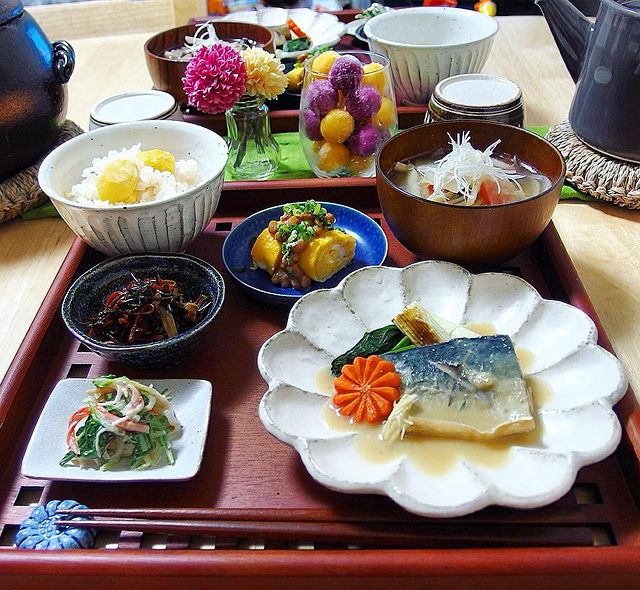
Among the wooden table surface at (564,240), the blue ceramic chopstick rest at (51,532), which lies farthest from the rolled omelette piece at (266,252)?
the blue ceramic chopstick rest at (51,532)

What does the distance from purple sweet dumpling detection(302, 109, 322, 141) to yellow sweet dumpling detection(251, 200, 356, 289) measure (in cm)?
31

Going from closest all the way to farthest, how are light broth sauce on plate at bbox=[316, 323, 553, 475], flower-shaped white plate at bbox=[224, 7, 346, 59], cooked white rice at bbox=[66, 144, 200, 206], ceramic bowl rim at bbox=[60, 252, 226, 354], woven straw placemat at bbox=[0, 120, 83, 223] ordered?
1. light broth sauce on plate at bbox=[316, 323, 553, 475]
2. ceramic bowl rim at bbox=[60, 252, 226, 354]
3. cooked white rice at bbox=[66, 144, 200, 206]
4. woven straw placemat at bbox=[0, 120, 83, 223]
5. flower-shaped white plate at bbox=[224, 7, 346, 59]

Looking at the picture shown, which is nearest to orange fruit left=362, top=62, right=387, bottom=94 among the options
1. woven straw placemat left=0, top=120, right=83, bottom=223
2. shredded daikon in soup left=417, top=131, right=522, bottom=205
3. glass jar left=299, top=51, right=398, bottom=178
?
glass jar left=299, top=51, right=398, bottom=178

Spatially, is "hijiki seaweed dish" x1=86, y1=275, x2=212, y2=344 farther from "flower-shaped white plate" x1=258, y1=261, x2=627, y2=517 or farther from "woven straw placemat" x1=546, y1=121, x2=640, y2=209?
"woven straw placemat" x1=546, y1=121, x2=640, y2=209

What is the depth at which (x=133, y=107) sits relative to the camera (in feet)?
5.15

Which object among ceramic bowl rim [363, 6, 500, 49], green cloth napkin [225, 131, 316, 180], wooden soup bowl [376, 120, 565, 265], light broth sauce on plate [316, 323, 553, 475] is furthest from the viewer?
ceramic bowl rim [363, 6, 500, 49]

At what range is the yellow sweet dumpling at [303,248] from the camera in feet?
3.99

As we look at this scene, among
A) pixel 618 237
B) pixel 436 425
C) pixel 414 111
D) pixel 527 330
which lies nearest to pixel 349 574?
pixel 436 425

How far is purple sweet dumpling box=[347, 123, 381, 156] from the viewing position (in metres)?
1.49

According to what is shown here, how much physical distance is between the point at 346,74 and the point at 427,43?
2.17 ft

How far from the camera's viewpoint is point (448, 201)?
3.92ft

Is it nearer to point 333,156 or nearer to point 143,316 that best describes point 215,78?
point 333,156

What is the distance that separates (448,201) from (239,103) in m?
0.62

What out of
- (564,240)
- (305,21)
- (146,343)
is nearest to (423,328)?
(146,343)
